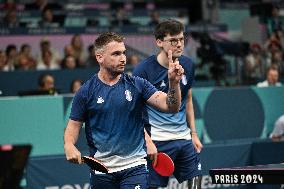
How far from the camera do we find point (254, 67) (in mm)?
18609

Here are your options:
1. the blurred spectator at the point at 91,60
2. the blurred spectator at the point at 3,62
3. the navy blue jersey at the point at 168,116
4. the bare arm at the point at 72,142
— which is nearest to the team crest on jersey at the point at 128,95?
the bare arm at the point at 72,142

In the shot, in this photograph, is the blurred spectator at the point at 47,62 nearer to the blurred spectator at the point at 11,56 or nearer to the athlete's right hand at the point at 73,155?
the blurred spectator at the point at 11,56

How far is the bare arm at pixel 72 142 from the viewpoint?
653cm

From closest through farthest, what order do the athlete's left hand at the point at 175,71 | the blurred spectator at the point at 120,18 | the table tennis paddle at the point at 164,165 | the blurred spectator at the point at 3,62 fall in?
the athlete's left hand at the point at 175,71, the table tennis paddle at the point at 164,165, the blurred spectator at the point at 3,62, the blurred spectator at the point at 120,18

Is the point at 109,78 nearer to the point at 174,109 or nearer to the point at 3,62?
the point at 174,109

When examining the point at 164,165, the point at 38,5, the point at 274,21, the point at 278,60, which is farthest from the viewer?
the point at 274,21

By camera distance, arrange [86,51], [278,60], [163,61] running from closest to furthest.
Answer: [163,61], [86,51], [278,60]

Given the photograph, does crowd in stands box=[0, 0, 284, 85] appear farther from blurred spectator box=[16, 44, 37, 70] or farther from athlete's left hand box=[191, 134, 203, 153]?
athlete's left hand box=[191, 134, 203, 153]

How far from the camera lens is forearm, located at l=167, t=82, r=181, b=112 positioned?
248 inches

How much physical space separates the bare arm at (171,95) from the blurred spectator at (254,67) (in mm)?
11188

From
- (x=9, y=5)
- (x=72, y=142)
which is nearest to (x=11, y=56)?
(x=9, y=5)

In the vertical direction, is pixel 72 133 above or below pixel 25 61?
above

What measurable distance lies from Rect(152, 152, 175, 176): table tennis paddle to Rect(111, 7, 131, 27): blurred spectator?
41.0 feet

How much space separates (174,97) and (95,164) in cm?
77
